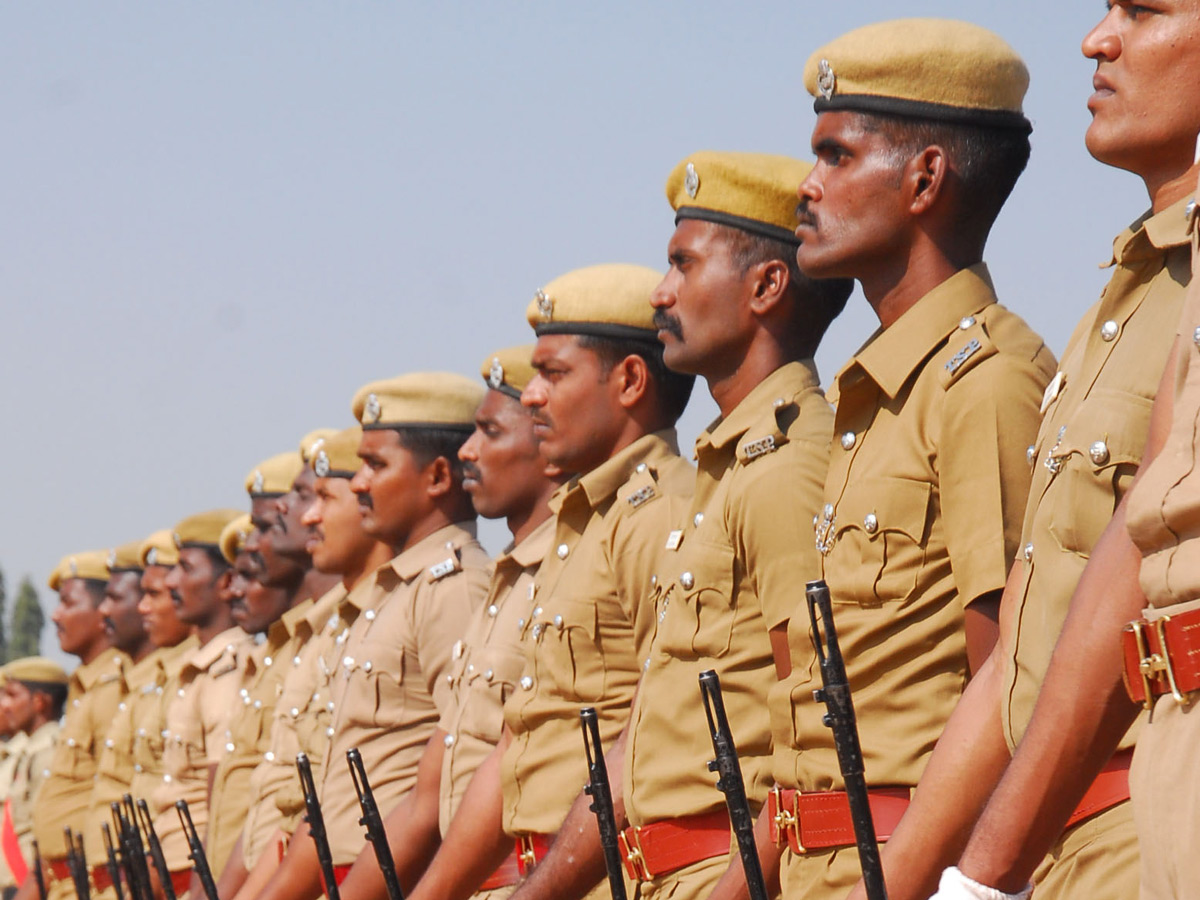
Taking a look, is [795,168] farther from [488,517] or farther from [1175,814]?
[1175,814]

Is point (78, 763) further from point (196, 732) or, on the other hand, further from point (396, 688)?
point (396, 688)

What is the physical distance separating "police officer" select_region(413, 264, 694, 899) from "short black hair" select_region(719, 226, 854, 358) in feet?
2.26

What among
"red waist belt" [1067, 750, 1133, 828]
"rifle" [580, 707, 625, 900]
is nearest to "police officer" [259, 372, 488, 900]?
"rifle" [580, 707, 625, 900]

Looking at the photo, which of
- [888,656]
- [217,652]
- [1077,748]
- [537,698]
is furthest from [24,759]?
[1077,748]

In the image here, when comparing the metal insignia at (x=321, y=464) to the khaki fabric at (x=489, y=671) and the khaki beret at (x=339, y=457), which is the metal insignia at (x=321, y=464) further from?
the khaki fabric at (x=489, y=671)

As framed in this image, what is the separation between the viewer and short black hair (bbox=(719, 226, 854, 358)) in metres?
5.26

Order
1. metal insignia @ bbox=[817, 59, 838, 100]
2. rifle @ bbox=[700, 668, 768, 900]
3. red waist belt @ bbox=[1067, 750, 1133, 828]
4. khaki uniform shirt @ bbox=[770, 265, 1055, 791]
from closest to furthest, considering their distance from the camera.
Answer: red waist belt @ bbox=[1067, 750, 1133, 828], rifle @ bbox=[700, 668, 768, 900], khaki uniform shirt @ bbox=[770, 265, 1055, 791], metal insignia @ bbox=[817, 59, 838, 100]

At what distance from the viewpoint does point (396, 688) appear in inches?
303

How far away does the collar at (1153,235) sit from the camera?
304 centimetres

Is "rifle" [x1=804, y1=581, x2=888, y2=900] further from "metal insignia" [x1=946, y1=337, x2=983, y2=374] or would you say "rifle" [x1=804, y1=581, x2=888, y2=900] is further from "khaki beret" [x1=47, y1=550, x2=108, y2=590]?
"khaki beret" [x1=47, y1=550, x2=108, y2=590]

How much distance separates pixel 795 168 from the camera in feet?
17.9

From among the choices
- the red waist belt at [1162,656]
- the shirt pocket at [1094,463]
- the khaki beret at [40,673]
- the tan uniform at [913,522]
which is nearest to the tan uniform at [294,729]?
the tan uniform at [913,522]

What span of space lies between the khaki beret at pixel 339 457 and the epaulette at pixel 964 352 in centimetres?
552

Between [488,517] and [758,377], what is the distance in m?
2.37
